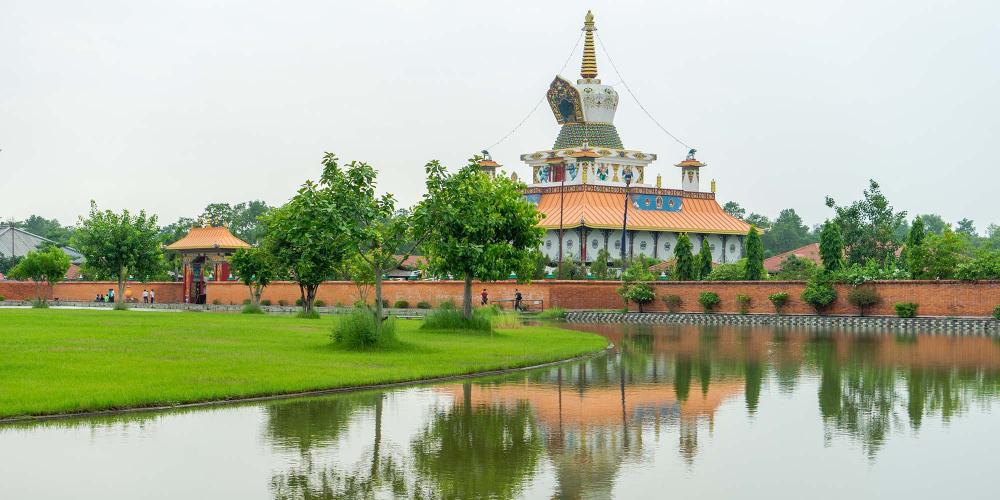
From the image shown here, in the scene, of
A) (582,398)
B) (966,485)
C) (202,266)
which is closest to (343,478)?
(966,485)

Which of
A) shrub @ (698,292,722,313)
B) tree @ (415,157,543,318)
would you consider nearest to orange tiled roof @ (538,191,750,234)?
shrub @ (698,292,722,313)

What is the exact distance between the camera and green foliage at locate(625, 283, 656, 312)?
52.7 metres

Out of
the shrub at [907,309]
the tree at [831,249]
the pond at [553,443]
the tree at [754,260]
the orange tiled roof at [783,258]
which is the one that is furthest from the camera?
the orange tiled roof at [783,258]

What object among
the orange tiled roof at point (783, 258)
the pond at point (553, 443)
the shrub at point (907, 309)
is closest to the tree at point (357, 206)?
the pond at point (553, 443)

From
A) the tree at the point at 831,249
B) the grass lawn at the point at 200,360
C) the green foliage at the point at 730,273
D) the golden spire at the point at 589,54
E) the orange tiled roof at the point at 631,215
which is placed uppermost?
the golden spire at the point at 589,54

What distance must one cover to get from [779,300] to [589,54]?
122 feet

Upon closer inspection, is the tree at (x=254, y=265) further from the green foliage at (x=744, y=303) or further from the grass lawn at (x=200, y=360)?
the grass lawn at (x=200, y=360)

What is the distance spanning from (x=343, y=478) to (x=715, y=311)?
41.3 m

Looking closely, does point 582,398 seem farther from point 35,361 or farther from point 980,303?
point 980,303

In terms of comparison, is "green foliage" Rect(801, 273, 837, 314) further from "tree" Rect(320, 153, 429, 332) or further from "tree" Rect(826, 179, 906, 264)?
"tree" Rect(320, 153, 429, 332)

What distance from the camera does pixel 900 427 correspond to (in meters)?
14.6

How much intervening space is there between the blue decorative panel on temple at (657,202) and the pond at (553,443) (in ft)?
184

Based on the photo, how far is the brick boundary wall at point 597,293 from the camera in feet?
139

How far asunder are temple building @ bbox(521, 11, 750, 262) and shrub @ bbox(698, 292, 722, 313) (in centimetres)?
1884
